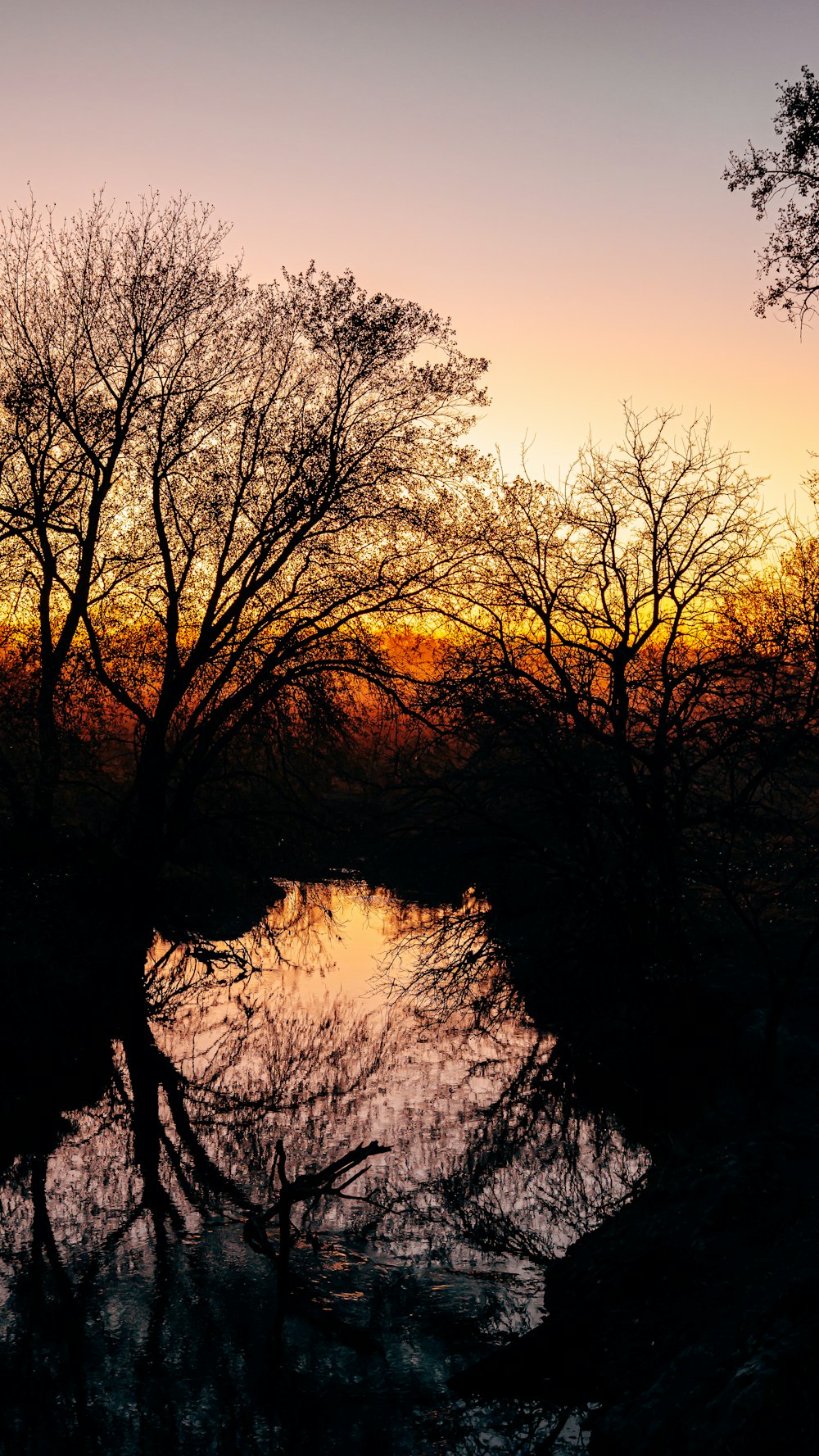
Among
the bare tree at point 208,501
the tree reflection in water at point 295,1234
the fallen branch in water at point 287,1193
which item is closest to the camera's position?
the tree reflection in water at point 295,1234

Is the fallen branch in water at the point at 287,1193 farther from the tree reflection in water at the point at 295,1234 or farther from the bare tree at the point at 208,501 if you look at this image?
the bare tree at the point at 208,501

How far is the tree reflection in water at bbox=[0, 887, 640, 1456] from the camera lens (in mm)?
7660

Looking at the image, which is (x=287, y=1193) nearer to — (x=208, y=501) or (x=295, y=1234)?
(x=295, y=1234)

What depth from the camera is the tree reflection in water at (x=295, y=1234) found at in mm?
7660

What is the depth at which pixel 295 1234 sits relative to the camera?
10359 mm

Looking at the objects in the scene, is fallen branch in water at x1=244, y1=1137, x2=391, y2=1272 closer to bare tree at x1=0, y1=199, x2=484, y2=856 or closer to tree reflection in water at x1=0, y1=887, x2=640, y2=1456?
tree reflection in water at x1=0, y1=887, x2=640, y2=1456

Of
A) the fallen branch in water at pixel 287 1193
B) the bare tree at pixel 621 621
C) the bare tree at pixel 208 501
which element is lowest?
the fallen branch in water at pixel 287 1193

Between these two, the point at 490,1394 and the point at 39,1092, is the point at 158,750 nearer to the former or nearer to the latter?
the point at 39,1092

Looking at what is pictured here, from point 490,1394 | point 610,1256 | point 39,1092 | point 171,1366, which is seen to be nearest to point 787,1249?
point 610,1256

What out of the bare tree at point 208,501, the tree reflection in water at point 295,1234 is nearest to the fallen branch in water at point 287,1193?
the tree reflection in water at point 295,1234

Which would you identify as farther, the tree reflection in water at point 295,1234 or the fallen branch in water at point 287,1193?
the fallen branch in water at point 287,1193

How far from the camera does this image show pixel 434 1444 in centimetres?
723

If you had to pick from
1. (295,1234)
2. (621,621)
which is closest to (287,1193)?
(295,1234)

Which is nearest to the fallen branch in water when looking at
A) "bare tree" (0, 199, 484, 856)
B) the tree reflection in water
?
the tree reflection in water
